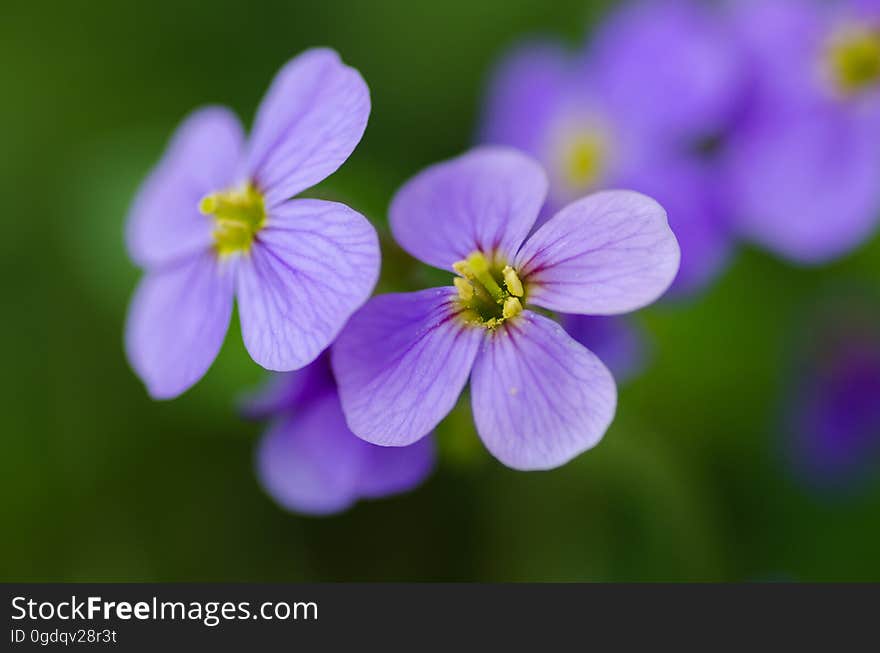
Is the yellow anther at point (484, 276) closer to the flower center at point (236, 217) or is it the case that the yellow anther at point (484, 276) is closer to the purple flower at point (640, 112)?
the flower center at point (236, 217)

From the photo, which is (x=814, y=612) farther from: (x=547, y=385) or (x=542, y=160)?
(x=542, y=160)

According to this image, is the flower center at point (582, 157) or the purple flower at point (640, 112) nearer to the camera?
the purple flower at point (640, 112)

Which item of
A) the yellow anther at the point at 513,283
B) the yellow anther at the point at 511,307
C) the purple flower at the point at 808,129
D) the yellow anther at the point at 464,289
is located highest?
the purple flower at the point at 808,129

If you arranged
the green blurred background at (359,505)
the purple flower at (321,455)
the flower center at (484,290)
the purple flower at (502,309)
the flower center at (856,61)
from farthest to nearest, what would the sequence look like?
1. the green blurred background at (359,505)
2. the flower center at (856,61)
3. the purple flower at (321,455)
4. the flower center at (484,290)
5. the purple flower at (502,309)

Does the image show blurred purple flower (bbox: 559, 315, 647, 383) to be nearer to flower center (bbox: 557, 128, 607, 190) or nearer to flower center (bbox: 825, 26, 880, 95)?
flower center (bbox: 557, 128, 607, 190)

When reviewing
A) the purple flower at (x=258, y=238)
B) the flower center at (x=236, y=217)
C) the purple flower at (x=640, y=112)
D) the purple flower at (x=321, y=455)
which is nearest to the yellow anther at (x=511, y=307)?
the purple flower at (x=258, y=238)

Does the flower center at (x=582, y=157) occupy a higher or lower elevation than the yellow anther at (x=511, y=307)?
higher
